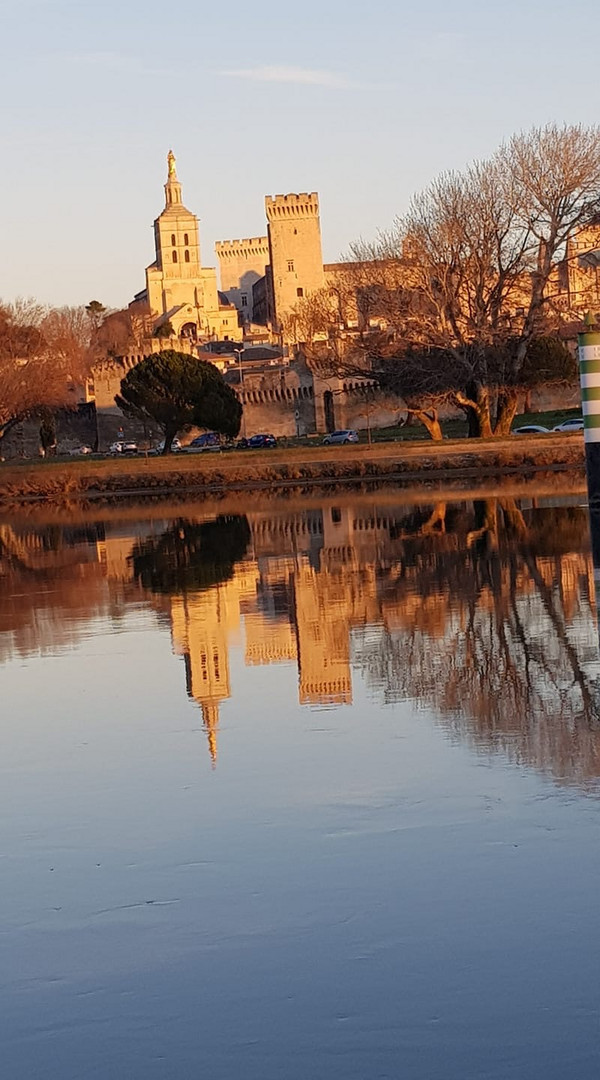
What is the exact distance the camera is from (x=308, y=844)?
7398mm

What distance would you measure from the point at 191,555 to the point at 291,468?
29964mm

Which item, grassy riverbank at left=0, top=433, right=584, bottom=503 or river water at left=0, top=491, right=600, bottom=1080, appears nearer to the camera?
river water at left=0, top=491, right=600, bottom=1080

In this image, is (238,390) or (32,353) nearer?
(32,353)

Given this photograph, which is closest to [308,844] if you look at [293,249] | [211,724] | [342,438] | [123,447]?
[211,724]

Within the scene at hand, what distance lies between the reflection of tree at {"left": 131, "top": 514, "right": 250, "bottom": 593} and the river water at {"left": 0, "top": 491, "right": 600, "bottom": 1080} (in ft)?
17.1

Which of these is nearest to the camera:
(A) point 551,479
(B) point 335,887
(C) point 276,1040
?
(C) point 276,1040

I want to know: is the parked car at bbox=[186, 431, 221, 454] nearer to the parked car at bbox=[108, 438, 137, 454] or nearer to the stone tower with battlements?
the parked car at bbox=[108, 438, 137, 454]

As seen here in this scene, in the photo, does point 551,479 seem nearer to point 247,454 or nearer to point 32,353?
point 247,454

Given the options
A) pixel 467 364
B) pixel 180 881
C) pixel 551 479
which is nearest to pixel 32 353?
pixel 467 364

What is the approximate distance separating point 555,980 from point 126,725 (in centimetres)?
580

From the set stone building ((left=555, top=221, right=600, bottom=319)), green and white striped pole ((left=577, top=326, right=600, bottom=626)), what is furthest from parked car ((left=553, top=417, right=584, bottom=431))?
green and white striped pole ((left=577, top=326, right=600, bottom=626))

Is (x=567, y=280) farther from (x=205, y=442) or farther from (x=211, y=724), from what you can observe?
(x=211, y=724)

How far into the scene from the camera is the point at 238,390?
10669 cm

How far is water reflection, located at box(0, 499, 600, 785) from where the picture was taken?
33.8 feet
